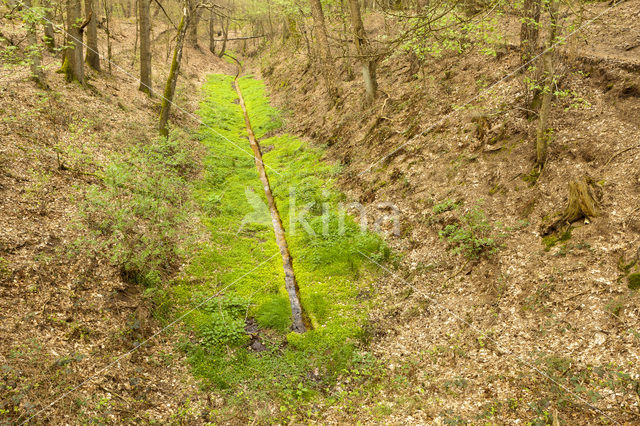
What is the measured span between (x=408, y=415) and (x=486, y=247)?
4.25m

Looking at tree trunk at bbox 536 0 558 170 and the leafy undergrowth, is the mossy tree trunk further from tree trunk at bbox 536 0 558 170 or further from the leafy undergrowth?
tree trunk at bbox 536 0 558 170

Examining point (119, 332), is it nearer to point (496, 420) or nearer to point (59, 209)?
point (59, 209)

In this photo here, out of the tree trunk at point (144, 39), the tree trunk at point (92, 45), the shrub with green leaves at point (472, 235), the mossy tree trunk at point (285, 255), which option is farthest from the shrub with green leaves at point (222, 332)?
the tree trunk at point (144, 39)

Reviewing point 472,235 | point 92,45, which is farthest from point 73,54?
point 472,235

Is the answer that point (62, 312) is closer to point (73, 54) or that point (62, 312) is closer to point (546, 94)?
point (546, 94)

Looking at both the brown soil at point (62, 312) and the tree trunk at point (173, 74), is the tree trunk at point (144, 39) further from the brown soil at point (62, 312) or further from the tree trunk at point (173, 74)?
the brown soil at point (62, 312)

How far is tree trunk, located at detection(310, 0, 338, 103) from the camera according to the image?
59.3 feet

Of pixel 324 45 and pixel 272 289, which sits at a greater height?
pixel 324 45

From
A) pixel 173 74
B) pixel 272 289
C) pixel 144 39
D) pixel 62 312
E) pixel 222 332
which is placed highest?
pixel 144 39

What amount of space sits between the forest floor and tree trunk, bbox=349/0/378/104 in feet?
8.93

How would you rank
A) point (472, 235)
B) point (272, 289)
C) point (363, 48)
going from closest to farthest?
1. point (472, 235)
2. point (272, 289)
3. point (363, 48)

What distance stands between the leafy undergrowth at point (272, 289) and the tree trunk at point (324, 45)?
3.89 metres

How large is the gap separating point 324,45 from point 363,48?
3.69 meters

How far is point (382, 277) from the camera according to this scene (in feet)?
33.8
